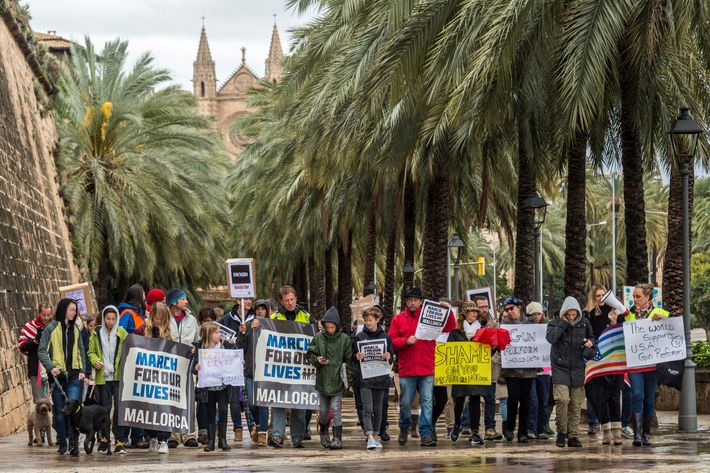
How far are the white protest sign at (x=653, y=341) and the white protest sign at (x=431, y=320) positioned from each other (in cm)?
199

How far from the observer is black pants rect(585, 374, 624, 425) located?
12664mm

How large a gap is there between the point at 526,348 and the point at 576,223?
3.73 meters

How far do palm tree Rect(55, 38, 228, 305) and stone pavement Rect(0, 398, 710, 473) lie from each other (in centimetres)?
1890

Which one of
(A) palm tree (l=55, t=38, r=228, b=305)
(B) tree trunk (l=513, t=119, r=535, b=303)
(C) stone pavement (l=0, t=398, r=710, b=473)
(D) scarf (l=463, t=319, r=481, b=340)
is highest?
(A) palm tree (l=55, t=38, r=228, b=305)

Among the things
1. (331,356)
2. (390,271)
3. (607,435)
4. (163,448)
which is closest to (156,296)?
(163,448)

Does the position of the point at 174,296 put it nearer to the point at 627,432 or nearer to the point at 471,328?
the point at 471,328

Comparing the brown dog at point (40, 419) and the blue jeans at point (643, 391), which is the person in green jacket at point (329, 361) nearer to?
the blue jeans at point (643, 391)

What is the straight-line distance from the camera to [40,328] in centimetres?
1462

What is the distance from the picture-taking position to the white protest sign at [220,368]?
13.0 m

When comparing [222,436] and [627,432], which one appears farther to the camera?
[627,432]

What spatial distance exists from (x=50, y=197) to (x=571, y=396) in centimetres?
1985

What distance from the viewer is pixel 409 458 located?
11.6 metres

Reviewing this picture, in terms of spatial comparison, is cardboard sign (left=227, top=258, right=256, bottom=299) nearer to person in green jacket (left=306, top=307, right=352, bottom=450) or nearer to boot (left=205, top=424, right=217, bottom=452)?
person in green jacket (left=306, top=307, right=352, bottom=450)

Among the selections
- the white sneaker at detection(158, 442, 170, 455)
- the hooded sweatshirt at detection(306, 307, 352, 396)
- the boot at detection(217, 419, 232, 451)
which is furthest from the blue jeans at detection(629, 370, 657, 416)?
the white sneaker at detection(158, 442, 170, 455)
